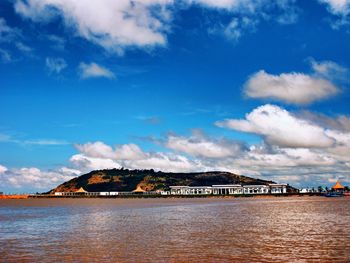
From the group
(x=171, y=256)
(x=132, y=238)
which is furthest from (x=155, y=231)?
(x=171, y=256)

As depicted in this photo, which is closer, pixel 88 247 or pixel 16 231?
pixel 88 247

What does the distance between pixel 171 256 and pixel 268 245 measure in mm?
10626

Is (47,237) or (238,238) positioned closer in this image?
(238,238)

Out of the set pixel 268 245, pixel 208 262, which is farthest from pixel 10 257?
pixel 268 245

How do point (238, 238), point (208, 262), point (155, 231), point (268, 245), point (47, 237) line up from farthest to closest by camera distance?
point (155, 231), point (47, 237), point (238, 238), point (268, 245), point (208, 262)

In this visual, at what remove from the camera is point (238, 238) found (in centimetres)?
4844

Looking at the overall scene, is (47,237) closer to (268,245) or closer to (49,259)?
(49,259)

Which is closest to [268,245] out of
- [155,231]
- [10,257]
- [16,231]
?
[155,231]

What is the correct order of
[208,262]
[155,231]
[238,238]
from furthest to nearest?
[155,231] < [238,238] < [208,262]

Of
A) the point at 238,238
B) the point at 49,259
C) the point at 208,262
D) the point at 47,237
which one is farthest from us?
the point at 47,237

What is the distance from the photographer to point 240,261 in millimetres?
34094

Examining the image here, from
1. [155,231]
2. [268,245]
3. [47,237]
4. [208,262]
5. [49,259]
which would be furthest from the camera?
[155,231]

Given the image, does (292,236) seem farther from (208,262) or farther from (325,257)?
(208,262)

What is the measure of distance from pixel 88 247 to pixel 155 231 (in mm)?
15968
